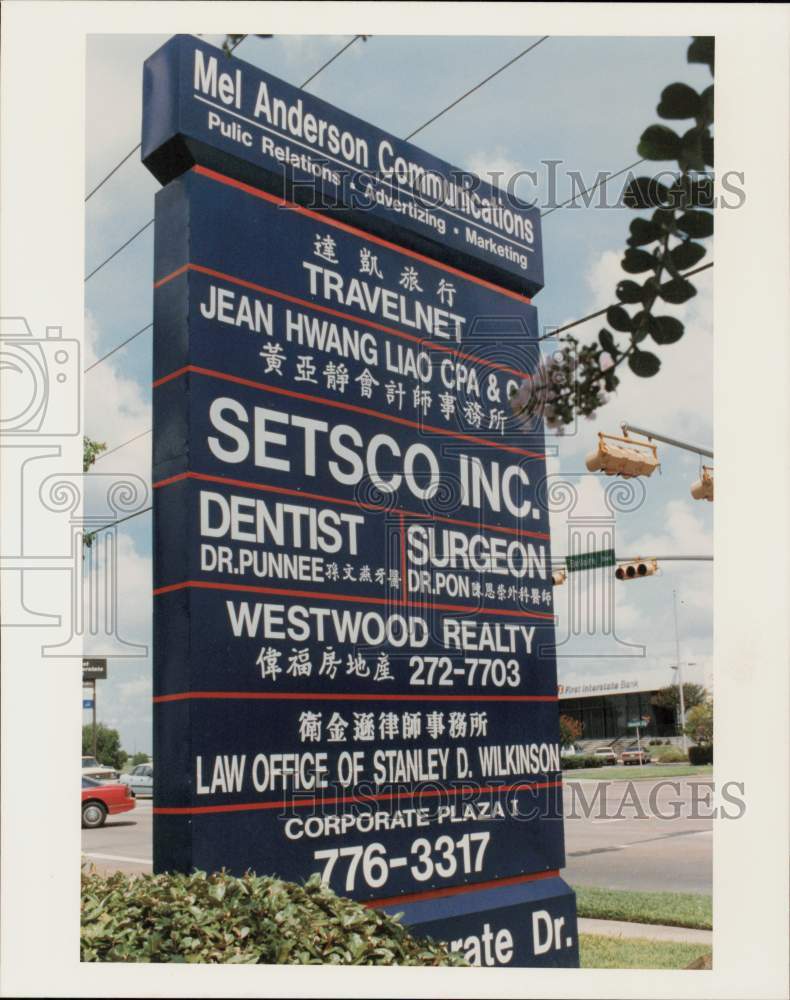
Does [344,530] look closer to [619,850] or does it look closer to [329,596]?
[329,596]

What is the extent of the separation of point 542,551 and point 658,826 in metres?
15.1

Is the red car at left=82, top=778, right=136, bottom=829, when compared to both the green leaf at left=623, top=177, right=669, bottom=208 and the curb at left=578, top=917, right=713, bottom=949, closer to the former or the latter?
the curb at left=578, top=917, right=713, bottom=949

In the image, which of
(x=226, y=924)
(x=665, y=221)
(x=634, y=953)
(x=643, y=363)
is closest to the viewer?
(x=643, y=363)

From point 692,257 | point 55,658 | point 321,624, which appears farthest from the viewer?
point 321,624

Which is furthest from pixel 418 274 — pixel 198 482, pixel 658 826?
pixel 658 826

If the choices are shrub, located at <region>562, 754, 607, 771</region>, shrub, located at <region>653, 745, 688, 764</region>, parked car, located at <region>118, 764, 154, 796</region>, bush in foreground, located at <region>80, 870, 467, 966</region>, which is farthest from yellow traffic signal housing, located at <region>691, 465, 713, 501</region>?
shrub, located at <region>653, 745, 688, 764</region>

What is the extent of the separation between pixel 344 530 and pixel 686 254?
190cm

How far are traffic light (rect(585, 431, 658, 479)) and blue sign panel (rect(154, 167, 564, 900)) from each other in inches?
12.7

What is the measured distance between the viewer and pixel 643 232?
265cm

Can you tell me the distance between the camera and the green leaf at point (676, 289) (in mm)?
2645

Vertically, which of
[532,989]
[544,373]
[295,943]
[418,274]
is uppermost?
[418,274]

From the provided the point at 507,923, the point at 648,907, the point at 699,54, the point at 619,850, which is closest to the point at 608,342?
the point at 699,54

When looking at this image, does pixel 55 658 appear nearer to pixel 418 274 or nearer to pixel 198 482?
pixel 198 482

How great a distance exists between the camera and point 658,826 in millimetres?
18594
